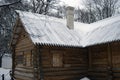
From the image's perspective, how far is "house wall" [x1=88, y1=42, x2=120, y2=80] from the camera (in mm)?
15062

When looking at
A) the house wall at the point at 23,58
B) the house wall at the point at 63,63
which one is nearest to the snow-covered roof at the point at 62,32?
the house wall at the point at 63,63

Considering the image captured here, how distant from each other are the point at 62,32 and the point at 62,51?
2.00 m

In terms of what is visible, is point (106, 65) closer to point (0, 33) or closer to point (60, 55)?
point (60, 55)

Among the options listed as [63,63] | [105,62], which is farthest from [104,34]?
[63,63]

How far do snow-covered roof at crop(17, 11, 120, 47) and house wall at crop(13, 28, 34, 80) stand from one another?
110 cm

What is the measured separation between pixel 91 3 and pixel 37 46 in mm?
27057

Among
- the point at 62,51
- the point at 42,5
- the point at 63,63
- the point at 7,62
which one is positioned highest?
the point at 42,5

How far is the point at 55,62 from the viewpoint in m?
16.2

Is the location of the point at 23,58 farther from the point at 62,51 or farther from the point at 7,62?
the point at 7,62

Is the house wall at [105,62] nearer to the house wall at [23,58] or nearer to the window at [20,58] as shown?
the house wall at [23,58]

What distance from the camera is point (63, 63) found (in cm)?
1658

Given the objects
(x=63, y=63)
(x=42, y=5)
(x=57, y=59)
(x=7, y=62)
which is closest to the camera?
(x=57, y=59)

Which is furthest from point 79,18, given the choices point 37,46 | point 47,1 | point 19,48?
point 37,46

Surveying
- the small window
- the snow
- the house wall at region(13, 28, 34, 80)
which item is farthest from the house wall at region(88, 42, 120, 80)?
the snow
